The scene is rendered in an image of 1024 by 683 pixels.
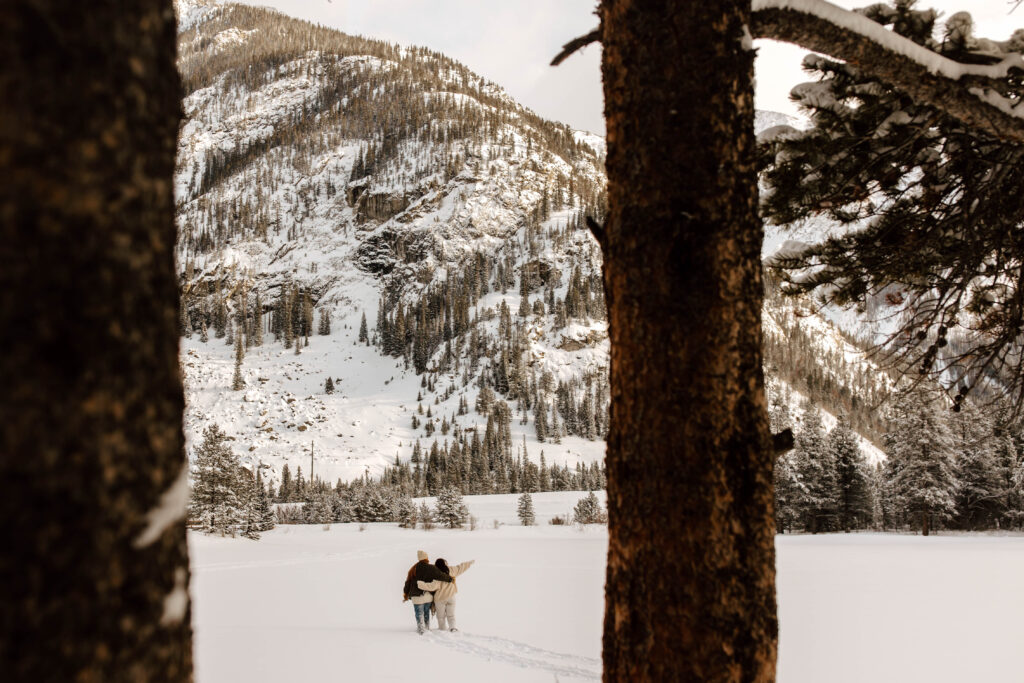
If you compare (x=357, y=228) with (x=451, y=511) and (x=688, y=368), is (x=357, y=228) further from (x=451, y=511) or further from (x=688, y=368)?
(x=688, y=368)

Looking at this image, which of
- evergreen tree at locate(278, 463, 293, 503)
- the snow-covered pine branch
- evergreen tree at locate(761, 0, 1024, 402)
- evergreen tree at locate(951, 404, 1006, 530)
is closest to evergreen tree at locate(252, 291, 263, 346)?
evergreen tree at locate(278, 463, 293, 503)

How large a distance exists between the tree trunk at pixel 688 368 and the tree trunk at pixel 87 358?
1216mm

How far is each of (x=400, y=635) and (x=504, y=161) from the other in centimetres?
13426

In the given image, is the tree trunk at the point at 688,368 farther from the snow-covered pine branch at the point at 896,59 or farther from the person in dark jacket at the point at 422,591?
the person in dark jacket at the point at 422,591

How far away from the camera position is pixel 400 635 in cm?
805

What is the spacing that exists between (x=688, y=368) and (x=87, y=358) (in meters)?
1.39

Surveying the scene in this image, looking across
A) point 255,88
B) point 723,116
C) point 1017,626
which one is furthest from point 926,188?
point 255,88

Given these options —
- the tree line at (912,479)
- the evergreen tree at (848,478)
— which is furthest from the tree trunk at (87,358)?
the evergreen tree at (848,478)

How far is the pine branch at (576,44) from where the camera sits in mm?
2194

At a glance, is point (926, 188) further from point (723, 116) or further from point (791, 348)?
point (791, 348)

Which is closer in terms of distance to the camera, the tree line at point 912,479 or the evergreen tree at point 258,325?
the tree line at point 912,479

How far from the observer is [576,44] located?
232 cm

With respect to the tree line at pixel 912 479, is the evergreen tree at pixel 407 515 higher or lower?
lower

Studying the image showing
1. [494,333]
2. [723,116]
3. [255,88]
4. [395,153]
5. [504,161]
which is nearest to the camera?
[723,116]
